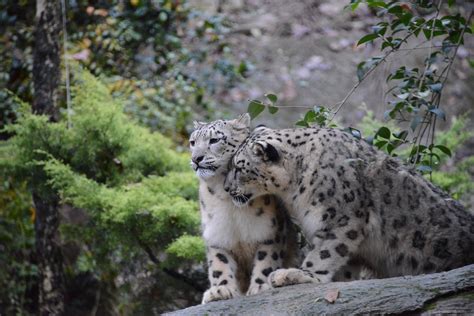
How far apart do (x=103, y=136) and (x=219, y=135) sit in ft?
11.2

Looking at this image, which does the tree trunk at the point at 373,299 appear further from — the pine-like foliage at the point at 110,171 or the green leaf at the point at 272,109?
the pine-like foliage at the point at 110,171

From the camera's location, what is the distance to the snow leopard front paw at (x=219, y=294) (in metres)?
6.80

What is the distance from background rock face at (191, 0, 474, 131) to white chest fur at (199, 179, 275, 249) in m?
8.71

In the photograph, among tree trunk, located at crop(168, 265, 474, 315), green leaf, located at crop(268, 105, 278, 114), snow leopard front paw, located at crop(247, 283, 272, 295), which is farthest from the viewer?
green leaf, located at crop(268, 105, 278, 114)

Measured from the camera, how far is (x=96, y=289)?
11.1 meters

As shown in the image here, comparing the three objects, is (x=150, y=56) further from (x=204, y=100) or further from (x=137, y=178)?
(x=137, y=178)

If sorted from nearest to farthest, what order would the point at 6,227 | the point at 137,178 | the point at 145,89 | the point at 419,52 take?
the point at 137,178, the point at 6,227, the point at 145,89, the point at 419,52

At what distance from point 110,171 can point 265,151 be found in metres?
4.07

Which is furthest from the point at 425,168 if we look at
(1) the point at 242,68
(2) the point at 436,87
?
(1) the point at 242,68

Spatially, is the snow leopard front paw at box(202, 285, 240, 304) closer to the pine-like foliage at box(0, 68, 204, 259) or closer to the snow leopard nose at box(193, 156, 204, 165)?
the snow leopard nose at box(193, 156, 204, 165)

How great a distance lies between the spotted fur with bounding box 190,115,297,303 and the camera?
23.2 ft

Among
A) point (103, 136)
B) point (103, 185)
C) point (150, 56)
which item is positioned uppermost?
point (150, 56)

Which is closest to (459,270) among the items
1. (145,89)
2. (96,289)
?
(96,289)

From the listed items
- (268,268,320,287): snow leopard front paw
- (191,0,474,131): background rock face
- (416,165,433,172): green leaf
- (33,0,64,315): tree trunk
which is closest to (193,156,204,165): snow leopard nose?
(268,268,320,287): snow leopard front paw
